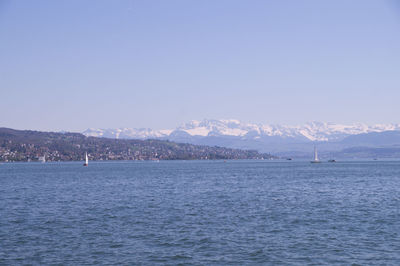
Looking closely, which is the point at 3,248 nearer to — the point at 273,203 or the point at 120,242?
the point at 120,242

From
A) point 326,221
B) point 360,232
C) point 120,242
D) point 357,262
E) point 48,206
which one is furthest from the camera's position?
point 48,206

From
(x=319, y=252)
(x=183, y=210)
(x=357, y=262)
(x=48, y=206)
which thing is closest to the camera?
(x=357, y=262)

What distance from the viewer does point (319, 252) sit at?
102 ft

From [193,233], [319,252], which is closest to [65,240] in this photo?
[193,233]

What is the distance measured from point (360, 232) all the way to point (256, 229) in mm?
8564

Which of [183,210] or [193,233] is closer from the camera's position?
[193,233]

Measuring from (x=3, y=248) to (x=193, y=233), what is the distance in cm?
1450

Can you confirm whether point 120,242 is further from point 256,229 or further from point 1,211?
point 1,211

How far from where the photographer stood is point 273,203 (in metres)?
57.5

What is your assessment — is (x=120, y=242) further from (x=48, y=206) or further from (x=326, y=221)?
(x=48, y=206)

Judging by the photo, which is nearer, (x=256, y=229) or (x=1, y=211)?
(x=256, y=229)

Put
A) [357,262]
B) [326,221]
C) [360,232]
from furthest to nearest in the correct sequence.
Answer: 1. [326,221]
2. [360,232]
3. [357,262]

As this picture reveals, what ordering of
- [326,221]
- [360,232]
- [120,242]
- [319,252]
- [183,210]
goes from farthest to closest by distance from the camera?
1. [183,210]
2. [326,221]
3. [360,232]
4. [120,242]
5. [319,252]

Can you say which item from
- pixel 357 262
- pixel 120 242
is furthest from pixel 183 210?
pixel 357 262
